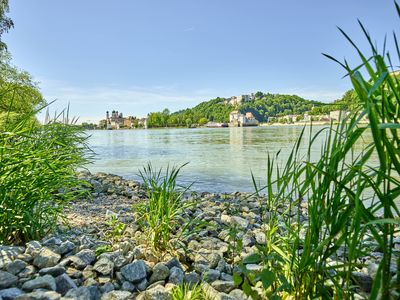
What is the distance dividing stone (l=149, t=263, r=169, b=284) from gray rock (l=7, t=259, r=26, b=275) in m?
0.74

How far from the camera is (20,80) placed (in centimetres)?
1569

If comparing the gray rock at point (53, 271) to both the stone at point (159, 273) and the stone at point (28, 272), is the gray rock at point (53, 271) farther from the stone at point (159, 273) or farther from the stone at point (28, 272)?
the stone at point (159, 273)

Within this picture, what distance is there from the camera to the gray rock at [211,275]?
1.86 metres

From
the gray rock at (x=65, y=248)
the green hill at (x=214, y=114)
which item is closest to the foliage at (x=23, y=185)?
the gray rock at (x=65, y=248)

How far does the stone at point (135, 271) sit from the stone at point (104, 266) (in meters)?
0.08

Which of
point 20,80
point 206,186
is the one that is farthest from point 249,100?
point 206,186

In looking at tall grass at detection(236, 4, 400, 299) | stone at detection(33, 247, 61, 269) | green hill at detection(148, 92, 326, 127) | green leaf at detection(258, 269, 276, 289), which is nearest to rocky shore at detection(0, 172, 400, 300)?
stone at detection(33, 247, 61, 269)

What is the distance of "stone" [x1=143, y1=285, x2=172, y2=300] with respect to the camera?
5.10 feet

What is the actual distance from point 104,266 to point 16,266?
48 cm

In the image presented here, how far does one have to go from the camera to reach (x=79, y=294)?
1.50 meters

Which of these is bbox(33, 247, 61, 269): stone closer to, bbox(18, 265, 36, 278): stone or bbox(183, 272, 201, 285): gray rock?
bbox(18, 265, 36, 278): stone

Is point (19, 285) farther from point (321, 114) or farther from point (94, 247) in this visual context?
point (321, 114)

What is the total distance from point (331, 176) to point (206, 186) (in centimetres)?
643

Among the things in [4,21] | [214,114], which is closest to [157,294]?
[4,21]
